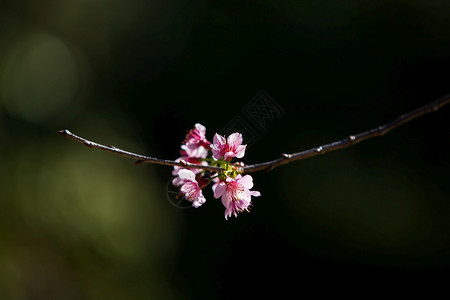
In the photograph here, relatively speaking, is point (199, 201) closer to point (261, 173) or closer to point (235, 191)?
point (235, 191)

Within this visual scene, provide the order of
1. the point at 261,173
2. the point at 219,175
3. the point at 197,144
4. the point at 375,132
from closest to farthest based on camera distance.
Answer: the point at 375,132 → the point at 219,175 → the point at 197,144 → the point at 261,173

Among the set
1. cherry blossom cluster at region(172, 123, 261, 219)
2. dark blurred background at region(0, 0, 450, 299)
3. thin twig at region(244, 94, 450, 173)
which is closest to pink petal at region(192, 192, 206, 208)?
cherry blossom cluster at region(172, 123, 261, 219)

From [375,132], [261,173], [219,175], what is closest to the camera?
[375,132]

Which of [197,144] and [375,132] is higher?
[197,144]

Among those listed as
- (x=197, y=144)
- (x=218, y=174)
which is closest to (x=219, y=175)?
(x=218, y=174)

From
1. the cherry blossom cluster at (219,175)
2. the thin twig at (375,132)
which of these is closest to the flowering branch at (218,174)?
the cherry blossom cluster at (219,175)

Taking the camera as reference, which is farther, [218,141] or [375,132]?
[218,141]

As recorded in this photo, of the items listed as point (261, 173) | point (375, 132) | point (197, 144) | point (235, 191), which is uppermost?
point (261, 173)

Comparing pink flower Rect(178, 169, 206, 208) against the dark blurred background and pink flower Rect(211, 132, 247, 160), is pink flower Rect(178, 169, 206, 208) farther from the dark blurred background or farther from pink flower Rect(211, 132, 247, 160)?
the dark blurred background

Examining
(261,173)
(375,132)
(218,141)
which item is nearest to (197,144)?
(218,141)
